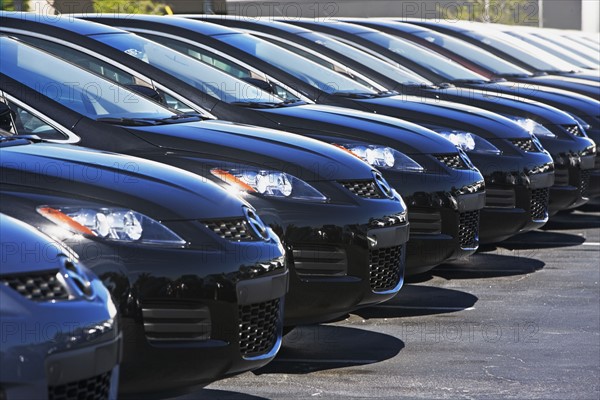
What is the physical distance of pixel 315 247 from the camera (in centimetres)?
595

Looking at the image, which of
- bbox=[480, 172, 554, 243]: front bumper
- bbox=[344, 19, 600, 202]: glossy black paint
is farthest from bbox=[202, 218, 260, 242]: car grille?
bbox=[344, 19, 600, 202]: glossy black paint

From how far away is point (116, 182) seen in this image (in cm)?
475

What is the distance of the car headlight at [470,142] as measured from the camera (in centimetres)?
887

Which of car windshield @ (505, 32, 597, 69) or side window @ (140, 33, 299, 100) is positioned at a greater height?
side window @ (140, 33, 299, 100)

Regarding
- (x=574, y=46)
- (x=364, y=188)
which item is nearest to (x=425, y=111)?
(x=364, y=188)

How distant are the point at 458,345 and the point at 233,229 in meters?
2.00

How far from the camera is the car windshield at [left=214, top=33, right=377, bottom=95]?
8484 millimetres

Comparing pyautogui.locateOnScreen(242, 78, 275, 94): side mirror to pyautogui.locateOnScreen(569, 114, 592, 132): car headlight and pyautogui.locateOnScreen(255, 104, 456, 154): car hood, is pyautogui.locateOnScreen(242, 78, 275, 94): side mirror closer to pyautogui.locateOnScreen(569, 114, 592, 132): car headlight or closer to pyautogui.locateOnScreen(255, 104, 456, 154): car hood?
pyautogui.locateOnScreen(255, 104, 456, 154): car hood

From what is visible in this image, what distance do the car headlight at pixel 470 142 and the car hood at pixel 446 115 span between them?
50mm

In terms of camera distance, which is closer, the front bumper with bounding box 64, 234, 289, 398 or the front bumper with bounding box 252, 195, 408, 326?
the front bumper with bounding box 64, 234, 289, 398

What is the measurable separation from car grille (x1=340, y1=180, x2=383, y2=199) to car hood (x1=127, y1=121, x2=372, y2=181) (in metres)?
0.03

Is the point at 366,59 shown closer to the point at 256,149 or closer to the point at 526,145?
the point at 526,145

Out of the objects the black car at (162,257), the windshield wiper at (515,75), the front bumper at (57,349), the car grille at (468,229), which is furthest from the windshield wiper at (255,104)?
the windshield wiper at (515,75)

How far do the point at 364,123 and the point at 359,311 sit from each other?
1.21 metres
